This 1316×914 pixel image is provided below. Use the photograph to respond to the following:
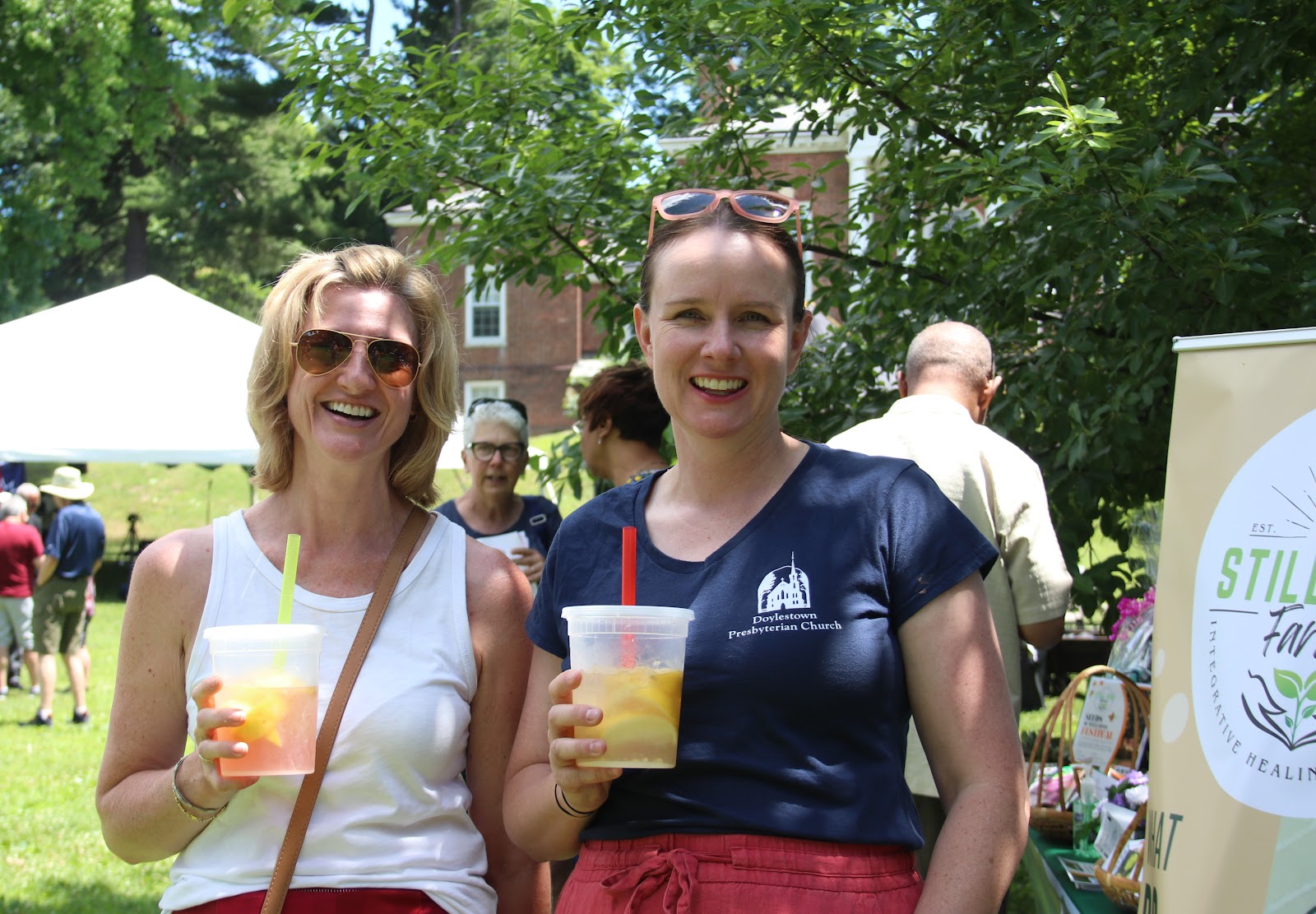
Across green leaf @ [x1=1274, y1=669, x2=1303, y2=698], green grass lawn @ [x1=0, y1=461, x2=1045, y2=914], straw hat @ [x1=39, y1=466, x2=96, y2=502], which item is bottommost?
green grass lawn @ [x1=0, y1=461, x2=1045, y2=914]

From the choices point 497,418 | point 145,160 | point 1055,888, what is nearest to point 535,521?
point 497,418

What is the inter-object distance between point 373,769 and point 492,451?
317 cm

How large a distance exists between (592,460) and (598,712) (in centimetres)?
286

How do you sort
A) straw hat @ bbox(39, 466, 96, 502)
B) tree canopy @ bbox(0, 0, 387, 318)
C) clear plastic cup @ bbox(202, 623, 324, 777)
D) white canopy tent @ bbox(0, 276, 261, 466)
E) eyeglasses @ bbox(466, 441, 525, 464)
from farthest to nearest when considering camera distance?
tree canopy @ bbox(0, 0, 387, 318)
straw hat @ bbox(39, 466, 96, 502)
white canopy tent @ bbox(0, 276, 261, 466)
eyeglasses @ bbox(466, 441, 525, 464)
clear plastic cup @ bbox(202, 623, 324, 777)

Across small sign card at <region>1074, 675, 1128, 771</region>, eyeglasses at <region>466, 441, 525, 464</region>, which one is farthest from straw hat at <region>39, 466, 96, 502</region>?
small sign card at <region>1074, 675, 1128, 771</region>

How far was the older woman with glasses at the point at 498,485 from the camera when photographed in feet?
17.1

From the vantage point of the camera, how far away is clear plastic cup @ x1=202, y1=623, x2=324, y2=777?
1924mm

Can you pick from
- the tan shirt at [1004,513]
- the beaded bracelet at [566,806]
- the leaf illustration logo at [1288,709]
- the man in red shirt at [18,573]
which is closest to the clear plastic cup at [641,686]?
the beaded bracelet at [566,806]

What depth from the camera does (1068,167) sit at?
12.5ft

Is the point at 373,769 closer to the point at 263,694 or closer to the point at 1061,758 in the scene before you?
the point at 263,694

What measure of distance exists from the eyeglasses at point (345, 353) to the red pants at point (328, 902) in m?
0.96

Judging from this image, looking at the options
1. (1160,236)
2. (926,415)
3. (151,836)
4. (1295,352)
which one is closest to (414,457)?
(151,836)

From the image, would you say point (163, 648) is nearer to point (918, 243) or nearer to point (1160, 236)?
point (1160, 236)

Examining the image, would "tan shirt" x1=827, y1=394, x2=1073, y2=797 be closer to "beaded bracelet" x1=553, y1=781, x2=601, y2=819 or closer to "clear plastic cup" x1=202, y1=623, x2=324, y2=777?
"beaded bracelet" x1=553, y1=781, x2=601, y2=819
